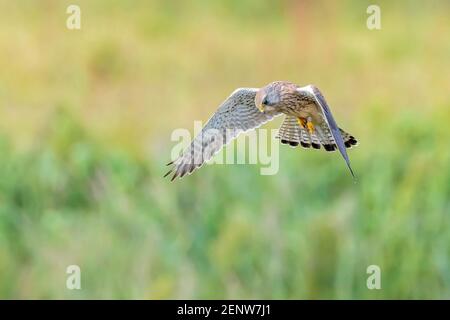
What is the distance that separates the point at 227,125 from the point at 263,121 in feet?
0.69

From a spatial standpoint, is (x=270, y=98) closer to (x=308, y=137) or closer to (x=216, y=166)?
(x=308, y=137)

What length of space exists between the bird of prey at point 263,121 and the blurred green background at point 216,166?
17.0ft

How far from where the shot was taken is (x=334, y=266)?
51.4ft

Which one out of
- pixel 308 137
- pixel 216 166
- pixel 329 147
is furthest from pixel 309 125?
pixel 216 166

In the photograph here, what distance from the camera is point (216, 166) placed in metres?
16.3

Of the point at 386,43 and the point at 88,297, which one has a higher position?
the point at 386,43

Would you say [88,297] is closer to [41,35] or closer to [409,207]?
[409,207]

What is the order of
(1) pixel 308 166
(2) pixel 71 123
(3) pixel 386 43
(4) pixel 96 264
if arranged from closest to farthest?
(4) pixel 96 264 < (1) pixel 308 166 < (2) pixel 71 123 < (3) pixel 386 43

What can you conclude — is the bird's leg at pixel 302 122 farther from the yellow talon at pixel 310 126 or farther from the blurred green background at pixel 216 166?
the blurred green background at pixel 216 166

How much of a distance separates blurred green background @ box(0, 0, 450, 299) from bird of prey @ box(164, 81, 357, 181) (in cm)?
518

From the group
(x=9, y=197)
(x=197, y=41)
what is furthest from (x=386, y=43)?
(x=9, y=197)

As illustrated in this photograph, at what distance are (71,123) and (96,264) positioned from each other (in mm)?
2533

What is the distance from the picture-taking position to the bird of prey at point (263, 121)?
10.0 m

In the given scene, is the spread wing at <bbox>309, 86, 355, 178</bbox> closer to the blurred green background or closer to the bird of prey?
the bird of prey
